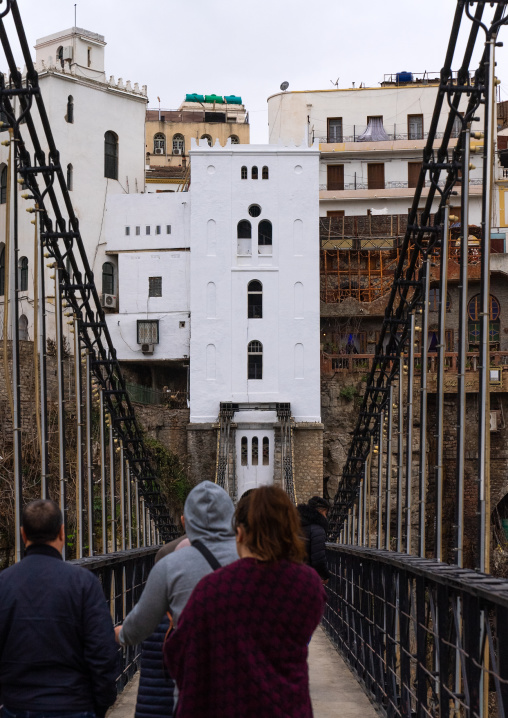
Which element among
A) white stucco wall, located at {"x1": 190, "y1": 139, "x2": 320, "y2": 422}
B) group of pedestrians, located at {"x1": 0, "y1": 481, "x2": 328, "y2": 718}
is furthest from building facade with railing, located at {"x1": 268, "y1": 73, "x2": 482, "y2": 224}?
group of pedestrians, located at {"x1": 0, "y1": 481, "x2": 328, "y2": 718}

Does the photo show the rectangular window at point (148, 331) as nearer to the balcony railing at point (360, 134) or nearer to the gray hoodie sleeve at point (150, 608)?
the balcony railing at point (360, 134)

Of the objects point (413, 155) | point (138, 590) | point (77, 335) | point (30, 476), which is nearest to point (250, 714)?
point (138, 590)

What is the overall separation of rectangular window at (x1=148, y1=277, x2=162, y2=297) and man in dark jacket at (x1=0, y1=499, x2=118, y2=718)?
4023cm

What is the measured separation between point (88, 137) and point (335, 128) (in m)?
12.2

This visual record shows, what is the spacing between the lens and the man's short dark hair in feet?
14.4

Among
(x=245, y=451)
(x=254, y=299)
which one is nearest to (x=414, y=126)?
(x=254, y=299)

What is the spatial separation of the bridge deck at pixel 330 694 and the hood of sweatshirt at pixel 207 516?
3.28 m

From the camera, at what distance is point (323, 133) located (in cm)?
5169

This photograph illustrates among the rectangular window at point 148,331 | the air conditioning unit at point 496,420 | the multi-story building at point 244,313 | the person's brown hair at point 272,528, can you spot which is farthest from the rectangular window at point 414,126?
the person's brown hair at point 272,528

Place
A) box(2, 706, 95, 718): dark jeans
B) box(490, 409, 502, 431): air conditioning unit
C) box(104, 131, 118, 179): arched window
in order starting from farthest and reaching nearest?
box(104, 131, 118, 179): arched window < box(490, 409, 502, 431): air conditioning unit < box(2, 706, 95, 718): dark jeans

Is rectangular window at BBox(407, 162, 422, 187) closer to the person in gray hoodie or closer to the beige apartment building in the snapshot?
the beige apartment building

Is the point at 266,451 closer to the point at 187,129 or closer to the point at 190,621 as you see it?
the point at 187,129

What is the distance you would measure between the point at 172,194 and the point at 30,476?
1458 centimetres

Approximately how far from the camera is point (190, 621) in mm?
Result: 3738
